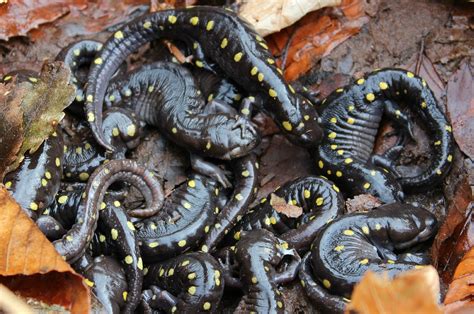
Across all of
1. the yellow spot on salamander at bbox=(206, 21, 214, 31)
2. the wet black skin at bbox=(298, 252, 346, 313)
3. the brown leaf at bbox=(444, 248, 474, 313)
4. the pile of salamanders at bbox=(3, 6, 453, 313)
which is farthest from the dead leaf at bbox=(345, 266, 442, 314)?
the yellow spot on salamander at bbox=(206, 21, 214, 31)

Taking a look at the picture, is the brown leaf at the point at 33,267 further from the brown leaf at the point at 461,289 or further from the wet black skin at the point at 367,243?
the brown leaf at the point at 461,289

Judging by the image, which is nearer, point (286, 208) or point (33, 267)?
point (33, 267)

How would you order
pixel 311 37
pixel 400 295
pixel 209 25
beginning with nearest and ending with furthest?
pixel 400 295 → pixel 209 25 → pixel 311 37

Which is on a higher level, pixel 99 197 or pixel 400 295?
pixel 400 295

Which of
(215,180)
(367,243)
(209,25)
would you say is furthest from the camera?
(209,25)

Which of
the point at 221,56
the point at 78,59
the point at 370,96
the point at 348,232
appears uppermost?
the point at 78,59

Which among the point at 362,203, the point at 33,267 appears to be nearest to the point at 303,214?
the point at 362,203

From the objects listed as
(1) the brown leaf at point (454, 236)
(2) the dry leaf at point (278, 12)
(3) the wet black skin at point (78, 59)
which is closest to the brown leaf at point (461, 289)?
(1) the brown leaf at point (454, 236)

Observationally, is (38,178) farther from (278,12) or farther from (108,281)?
(278,12)
